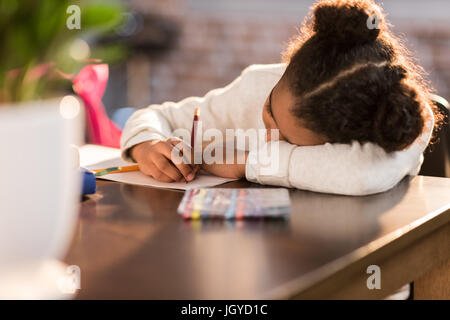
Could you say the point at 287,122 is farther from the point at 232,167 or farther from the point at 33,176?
the point at 33,176

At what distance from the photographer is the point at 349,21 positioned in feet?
2.80

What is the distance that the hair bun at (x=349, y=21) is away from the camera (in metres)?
0.85

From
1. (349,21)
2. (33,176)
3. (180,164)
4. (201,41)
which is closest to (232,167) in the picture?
(180,164)

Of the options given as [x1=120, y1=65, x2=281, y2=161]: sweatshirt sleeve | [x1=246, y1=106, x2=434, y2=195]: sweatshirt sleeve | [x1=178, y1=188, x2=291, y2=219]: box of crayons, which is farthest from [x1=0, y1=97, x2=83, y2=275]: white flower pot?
[x1=120, y1=65, x2=281, y2=161]: sweatshirt sleeve

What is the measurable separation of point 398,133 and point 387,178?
0.07 meters

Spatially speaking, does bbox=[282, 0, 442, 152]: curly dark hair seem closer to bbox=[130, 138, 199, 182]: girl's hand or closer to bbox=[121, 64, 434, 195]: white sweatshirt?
bbox=[121, 64, 434, 195]: white sweatshirt

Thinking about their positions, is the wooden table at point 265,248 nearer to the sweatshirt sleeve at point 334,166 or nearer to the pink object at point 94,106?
the sweatshirt sleeve at point 334,166

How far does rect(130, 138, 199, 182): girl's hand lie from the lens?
89 centimetres

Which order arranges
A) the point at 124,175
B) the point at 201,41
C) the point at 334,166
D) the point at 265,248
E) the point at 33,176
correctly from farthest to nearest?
the point at 201,41 < the point at 124,175 < the point at 334,166 < the point at 265,248 < the point at 33,176

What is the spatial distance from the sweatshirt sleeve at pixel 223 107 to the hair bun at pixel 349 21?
292 millimetres

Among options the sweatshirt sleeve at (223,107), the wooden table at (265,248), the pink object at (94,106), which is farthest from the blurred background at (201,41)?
the wooden table at (265,248)

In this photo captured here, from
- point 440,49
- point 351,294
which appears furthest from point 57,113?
point 440,49

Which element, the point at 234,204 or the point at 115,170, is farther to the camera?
the point at 115,170

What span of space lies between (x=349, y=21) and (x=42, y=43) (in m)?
0.60
